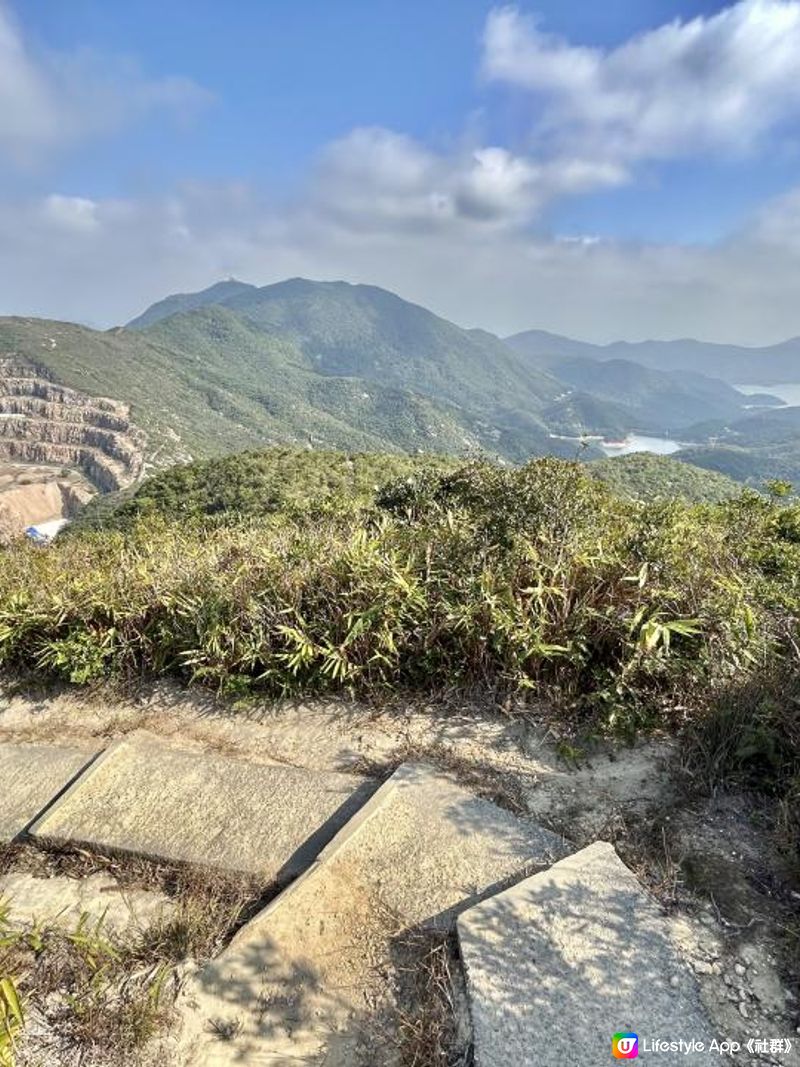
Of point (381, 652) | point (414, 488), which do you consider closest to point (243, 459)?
point (414, 488)

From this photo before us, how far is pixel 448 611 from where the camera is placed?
351 cm

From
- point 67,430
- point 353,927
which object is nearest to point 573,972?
point 353,927

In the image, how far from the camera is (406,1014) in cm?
187

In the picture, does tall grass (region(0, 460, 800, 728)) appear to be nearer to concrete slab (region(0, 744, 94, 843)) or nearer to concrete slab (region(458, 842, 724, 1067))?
concrete slab (region(0, 744, 94, 843))

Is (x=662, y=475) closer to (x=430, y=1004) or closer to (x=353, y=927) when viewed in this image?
(x=353, y=927)

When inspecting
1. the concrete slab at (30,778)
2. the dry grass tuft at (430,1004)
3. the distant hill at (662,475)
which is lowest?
the distant hill at (662,475)

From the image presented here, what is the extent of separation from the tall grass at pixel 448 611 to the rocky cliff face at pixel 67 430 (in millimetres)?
96828

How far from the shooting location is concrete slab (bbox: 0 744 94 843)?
2.87 meters

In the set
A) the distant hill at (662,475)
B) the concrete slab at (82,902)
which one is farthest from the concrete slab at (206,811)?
the distant hill at (662,475)

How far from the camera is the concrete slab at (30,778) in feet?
9.41

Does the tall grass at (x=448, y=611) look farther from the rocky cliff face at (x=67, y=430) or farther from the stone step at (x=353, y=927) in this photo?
the rocky cliff face at (x=67, y=430)

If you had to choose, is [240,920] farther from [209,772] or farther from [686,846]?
[686,846]

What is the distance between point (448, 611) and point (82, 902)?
2198 millimetres

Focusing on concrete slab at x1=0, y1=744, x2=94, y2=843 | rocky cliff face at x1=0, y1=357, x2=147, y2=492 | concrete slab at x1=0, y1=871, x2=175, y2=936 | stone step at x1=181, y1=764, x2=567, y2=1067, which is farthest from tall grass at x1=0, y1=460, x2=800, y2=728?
rocky cliff face at x1=0, y1=357, x2=147, y2=492
